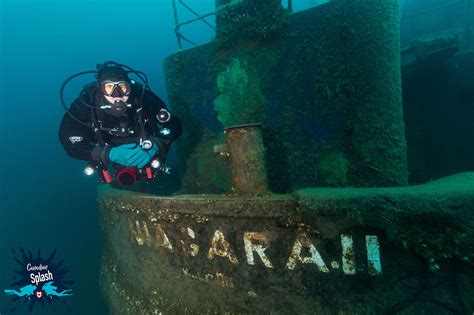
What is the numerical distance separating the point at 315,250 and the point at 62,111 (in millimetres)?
37234

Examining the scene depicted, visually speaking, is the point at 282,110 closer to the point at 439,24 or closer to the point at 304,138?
the point at 304,138

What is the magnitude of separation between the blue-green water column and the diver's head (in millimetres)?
2519

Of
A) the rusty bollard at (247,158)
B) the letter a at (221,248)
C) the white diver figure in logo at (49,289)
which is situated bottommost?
the white diver figure in logo at (49,289)

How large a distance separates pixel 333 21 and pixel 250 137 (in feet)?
6.10

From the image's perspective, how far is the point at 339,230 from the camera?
2.08m

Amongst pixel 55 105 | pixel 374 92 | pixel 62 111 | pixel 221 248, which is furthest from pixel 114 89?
pixel 55 105

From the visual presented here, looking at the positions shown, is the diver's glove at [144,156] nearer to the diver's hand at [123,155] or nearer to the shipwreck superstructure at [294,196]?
the diver's hand at [123,155]

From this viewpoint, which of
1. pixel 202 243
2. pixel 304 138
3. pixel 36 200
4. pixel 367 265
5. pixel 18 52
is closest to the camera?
pixel 367 265

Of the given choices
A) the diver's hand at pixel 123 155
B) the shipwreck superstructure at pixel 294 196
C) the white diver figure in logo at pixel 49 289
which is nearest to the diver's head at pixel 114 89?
the diver's hand at pixel 123 155

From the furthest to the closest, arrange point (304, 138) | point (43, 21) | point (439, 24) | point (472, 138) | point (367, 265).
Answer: point (43, 21) → point (439, 24) → point (472, 138) → point (304, 138) → point (367, 265)

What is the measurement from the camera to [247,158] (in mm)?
2355

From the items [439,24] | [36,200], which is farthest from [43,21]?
[439,24]

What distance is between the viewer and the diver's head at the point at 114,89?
3.78 m

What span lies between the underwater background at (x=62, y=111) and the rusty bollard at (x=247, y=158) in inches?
113
